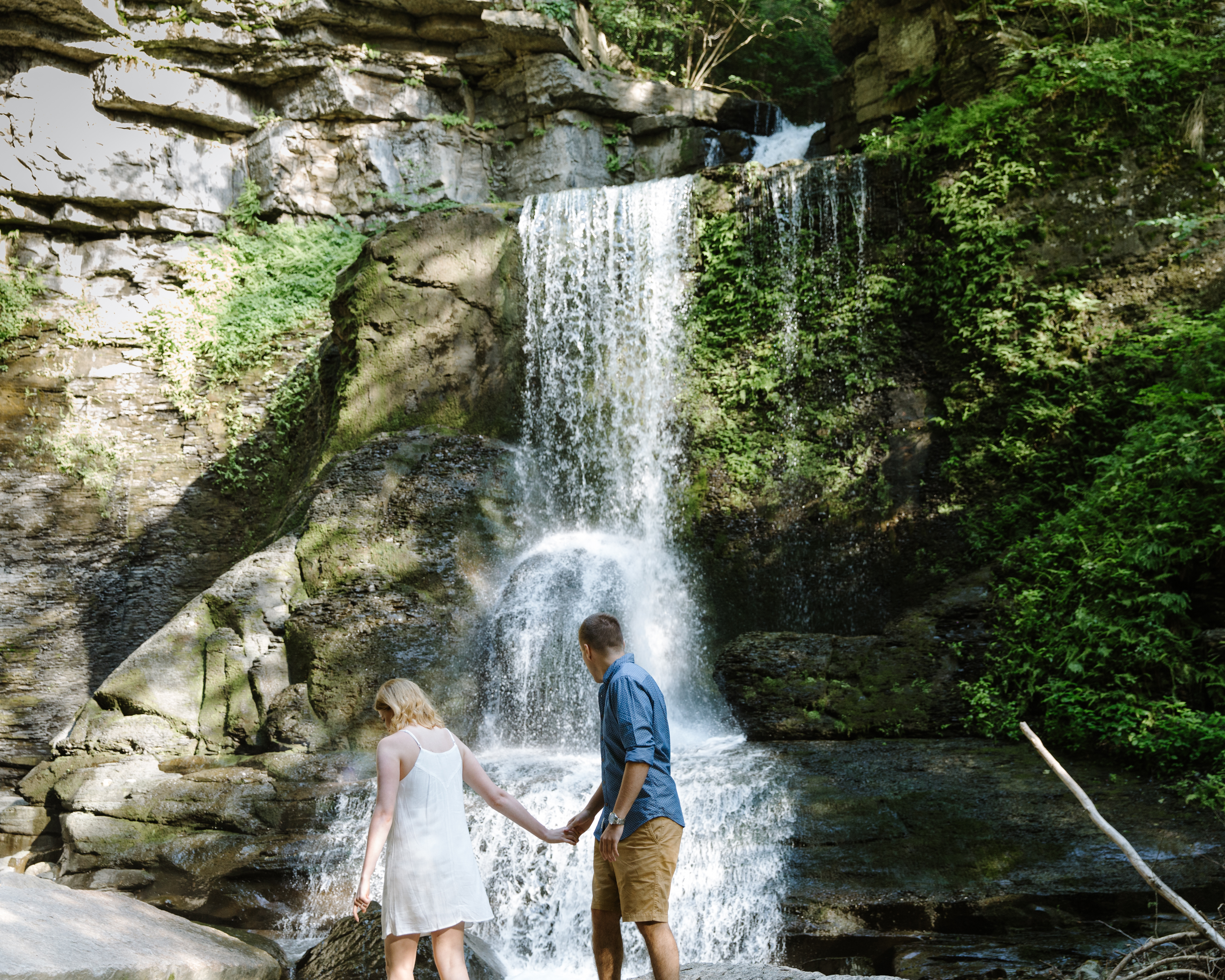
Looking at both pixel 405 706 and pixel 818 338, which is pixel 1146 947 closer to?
pixel 405 706

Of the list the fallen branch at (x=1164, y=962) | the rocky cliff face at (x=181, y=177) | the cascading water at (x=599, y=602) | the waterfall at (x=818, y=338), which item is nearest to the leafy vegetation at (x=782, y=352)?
the waterfall at (x=818, y=338)

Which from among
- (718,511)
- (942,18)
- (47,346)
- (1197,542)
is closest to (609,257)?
(718,511)

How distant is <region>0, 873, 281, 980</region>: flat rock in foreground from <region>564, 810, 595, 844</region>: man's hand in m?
2.44

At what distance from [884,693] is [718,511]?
3.59m

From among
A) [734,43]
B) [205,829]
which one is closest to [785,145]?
[734,43]

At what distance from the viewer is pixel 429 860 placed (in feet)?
11.1

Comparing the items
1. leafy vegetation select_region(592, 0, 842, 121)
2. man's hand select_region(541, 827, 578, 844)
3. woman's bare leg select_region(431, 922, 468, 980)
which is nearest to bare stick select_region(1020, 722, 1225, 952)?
man's hand select_region(541, 827, 578, 844)

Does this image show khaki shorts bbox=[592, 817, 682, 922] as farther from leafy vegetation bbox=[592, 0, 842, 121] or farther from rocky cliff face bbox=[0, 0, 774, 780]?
leafy vegetation bbox=[592, 0, 842, 121]

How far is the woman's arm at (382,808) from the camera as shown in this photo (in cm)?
332

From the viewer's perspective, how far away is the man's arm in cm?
337

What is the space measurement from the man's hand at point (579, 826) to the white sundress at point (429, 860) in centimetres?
40

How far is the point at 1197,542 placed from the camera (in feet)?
20.3

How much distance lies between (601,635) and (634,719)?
414 millimetres

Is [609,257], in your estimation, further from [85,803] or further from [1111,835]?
[1111,835]
